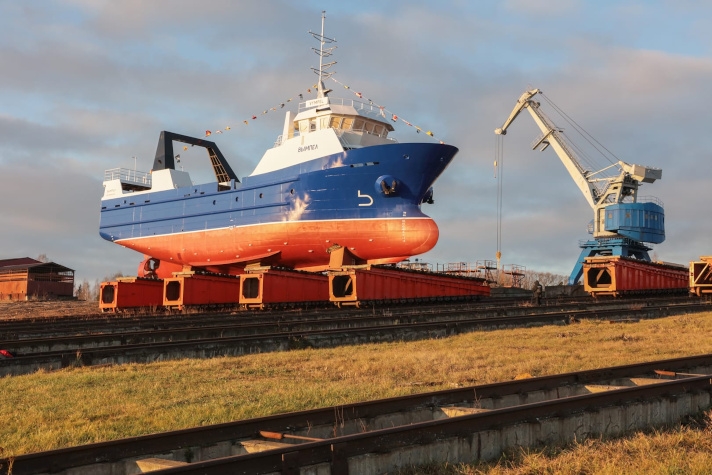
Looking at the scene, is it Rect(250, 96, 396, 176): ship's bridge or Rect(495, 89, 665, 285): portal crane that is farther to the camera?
Rect(495, 89, 665, 285): portal crane

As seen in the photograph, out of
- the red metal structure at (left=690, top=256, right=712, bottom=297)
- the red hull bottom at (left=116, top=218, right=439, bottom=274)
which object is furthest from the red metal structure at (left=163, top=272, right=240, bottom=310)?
the red metal structure at (left=690, top=256, right=712, bottom=297)

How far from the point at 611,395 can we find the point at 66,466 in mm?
5854

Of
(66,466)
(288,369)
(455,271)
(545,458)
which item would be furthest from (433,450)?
(455,271)

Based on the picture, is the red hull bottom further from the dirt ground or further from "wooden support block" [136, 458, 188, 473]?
"wooden support block" [136, 458, 188, 473]

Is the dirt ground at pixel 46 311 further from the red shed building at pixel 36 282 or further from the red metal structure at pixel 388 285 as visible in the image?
the red shed building at pixel 36 282

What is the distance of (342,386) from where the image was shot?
10234 mm

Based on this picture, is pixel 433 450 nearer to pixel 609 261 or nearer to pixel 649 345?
pixel 649 345

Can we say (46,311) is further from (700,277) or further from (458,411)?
(458,411)

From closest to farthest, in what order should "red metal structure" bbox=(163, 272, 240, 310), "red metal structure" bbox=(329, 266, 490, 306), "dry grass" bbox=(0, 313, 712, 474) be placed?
"dry grass" bbox=(0, 313, 712, 474)
"red metal structure" bbox=(329, 266, 490, 306)
"red metal structure" bbox=(163, 272, 240, 310)

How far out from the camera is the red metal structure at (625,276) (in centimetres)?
3362

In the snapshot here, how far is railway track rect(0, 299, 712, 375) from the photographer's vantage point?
1355 centimetres

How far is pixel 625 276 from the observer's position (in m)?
34.0

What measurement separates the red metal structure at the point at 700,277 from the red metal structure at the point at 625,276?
325 centimetres

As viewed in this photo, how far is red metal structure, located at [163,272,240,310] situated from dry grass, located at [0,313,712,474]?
1930 cm
